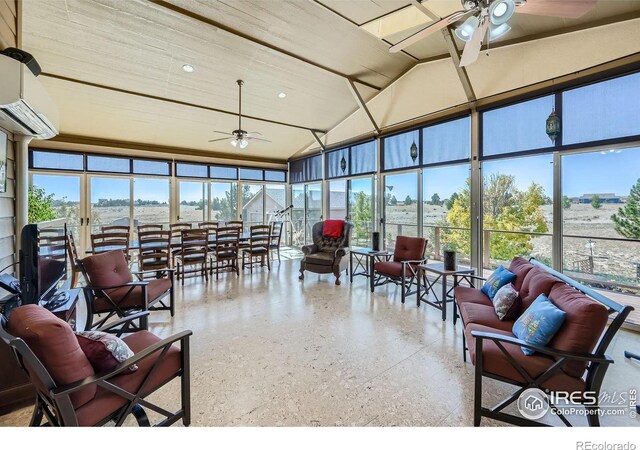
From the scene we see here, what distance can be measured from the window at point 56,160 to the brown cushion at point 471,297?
311 inches

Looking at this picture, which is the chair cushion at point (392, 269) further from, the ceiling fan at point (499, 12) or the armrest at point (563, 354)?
the ceiling fan at point (499, 12)

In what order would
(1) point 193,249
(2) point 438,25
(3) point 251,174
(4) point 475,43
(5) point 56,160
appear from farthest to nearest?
(3) point 251,174 → (5) point 56,160 → (1) point 193,249 → (4) point 475,43 → (2) point 438,25

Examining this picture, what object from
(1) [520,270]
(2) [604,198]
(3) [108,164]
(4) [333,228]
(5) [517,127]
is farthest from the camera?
(3) [108,164]

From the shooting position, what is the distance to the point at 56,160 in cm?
609

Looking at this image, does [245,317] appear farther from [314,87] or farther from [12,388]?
[314,87]

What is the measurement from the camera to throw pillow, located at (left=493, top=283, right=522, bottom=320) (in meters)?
2.38

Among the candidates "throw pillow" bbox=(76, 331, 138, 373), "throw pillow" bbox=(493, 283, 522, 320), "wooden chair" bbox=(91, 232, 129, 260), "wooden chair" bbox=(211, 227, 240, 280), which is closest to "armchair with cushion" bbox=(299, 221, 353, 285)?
"wooden chair" bbox=(211, 227, 240, 280)

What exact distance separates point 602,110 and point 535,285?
258 cm

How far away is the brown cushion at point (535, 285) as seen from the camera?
86.2 inches

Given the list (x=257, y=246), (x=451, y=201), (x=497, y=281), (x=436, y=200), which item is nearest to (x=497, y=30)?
(x=497, y=281)

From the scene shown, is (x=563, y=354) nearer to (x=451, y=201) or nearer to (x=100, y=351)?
(x=100, y=351)

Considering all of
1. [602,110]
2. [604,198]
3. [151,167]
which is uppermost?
[151,167]

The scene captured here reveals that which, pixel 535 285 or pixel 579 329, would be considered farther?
pixel 535 285

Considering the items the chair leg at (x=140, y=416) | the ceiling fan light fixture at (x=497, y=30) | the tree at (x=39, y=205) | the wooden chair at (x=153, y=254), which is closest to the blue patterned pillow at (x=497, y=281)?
the ceiling fan light fixture at (x=497, y=30)
